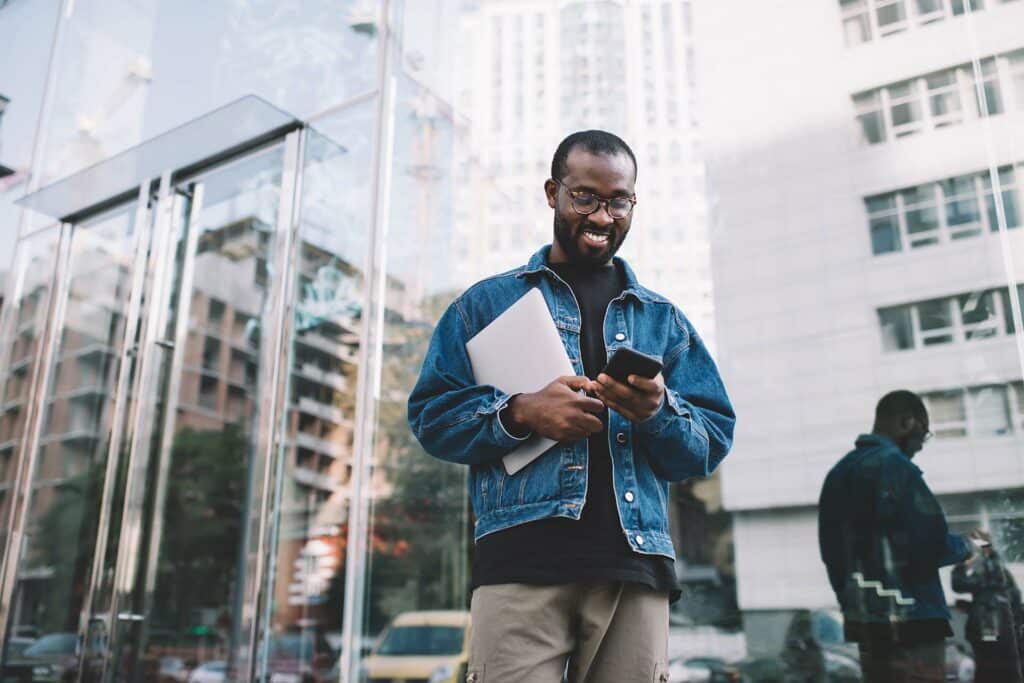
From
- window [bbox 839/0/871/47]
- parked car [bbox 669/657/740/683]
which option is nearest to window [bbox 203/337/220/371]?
parked car [bbox 669/657/740/683]

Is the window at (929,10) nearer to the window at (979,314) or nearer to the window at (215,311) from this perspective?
the window at (979,314)

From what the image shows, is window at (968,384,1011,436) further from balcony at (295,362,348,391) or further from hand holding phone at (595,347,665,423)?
balcony at (295,362,348,391)

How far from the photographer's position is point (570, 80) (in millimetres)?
5938

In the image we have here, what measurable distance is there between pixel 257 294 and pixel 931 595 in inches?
154

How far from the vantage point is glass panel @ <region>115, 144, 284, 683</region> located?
15.7ft

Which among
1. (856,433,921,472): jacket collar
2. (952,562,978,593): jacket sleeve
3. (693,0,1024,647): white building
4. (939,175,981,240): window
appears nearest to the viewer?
(952,562,978,593): jacket sleeve

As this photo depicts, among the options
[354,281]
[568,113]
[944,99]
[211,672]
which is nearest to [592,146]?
[944,99]

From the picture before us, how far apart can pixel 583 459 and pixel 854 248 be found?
129 inches

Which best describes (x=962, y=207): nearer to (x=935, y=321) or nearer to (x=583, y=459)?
(x=935, y=321)

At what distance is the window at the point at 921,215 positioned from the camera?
3785 mm

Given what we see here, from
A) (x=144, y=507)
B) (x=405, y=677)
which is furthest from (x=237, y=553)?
(x=405, y=677)

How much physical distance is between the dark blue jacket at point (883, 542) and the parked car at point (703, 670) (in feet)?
2.52

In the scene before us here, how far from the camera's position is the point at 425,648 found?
471 cm

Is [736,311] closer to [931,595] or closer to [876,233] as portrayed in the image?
[876,233]
